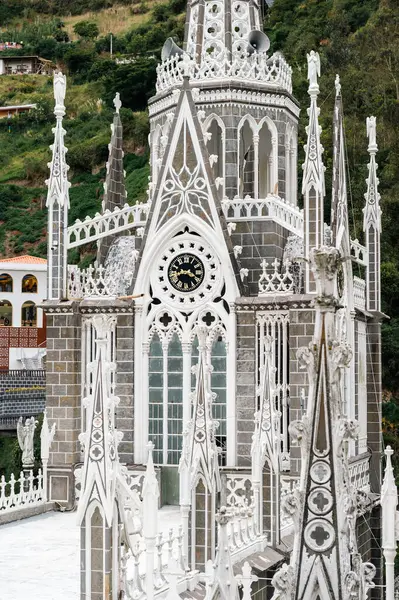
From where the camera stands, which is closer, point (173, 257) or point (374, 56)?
point (173, 257)

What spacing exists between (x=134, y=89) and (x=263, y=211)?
43986 mm

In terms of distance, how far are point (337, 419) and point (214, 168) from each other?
13.4 metres

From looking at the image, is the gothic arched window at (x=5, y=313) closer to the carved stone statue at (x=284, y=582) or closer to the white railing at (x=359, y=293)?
the white railing at (x=359, y=293)

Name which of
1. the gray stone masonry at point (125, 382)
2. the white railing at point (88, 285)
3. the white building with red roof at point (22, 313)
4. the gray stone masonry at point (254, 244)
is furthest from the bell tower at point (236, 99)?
the white building with red roof at point (22, 313)

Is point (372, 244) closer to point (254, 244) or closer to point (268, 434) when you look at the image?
point (254, 244)

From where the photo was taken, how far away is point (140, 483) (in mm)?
19516

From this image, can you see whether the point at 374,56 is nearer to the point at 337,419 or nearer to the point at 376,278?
the point at 376,278

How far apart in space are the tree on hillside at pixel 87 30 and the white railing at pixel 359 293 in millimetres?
61967

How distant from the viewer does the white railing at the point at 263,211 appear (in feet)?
66.6

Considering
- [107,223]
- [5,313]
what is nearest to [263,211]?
[107,223]

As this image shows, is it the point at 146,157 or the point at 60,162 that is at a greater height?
the point at 146,157

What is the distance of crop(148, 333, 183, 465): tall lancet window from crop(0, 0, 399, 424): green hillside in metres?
10.3

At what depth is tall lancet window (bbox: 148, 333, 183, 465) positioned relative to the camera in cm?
1992

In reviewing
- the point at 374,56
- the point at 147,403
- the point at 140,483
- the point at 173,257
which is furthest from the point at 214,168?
the point at 374,56
